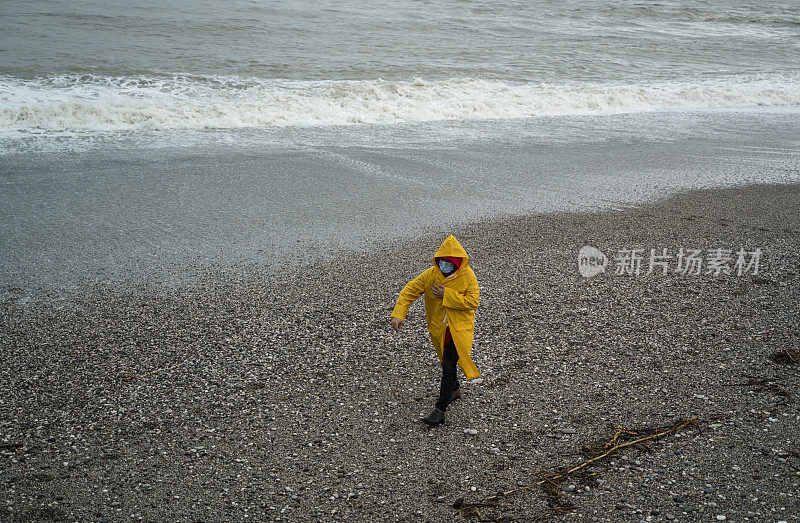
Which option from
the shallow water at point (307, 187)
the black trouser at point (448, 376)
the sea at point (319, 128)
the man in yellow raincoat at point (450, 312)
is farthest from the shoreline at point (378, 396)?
the sea at point (319, 128)

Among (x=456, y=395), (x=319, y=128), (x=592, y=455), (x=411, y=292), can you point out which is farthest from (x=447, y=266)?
(x=319, y=128)

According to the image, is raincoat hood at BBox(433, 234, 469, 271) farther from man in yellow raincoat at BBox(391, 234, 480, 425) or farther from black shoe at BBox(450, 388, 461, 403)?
black shoe at BBox(450, 388, 461, 403)

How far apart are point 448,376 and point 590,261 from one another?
4077mm

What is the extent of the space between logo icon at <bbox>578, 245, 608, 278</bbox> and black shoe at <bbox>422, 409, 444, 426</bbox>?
366 cm

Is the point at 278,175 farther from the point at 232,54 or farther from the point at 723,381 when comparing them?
the point at 232,54

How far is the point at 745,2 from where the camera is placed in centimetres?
4588

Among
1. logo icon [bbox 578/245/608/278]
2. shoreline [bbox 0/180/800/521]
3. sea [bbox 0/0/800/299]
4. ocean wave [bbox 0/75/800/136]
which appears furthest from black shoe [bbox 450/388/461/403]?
ocean wave [bbox 0/75/800/136]

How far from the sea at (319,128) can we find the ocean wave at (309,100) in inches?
3.8

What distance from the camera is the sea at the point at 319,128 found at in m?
9.09

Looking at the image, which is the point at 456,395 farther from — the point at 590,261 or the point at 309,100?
the point at 309,100

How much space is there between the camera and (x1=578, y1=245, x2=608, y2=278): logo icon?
7.87m

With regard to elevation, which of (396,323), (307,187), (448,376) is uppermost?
(396,323)

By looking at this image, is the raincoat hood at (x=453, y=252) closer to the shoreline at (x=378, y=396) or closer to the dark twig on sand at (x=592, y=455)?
the shoreline at (x=378, y=396)

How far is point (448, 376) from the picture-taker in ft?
15.7
